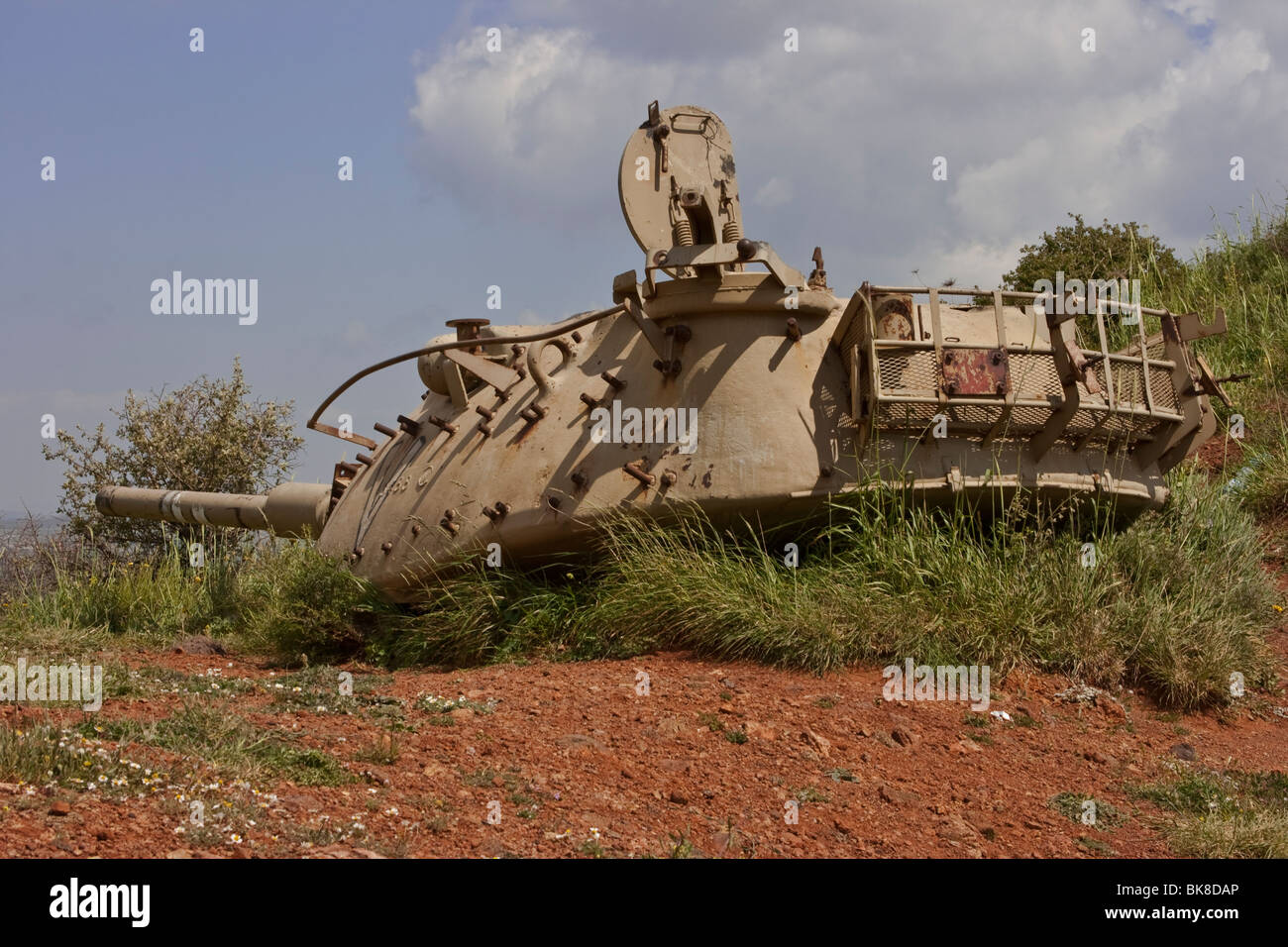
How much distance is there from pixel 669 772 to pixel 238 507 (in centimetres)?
725

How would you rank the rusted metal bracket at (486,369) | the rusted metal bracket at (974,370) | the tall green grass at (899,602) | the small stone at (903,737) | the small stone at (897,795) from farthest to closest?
the rusted metal bracket at (486,369) < the rusted metal bracket at (974,370) < the tall green grass at (899,602) < the small stone at (903,737) < the small stone at (897,795)

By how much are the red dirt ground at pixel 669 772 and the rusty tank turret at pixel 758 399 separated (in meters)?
1.04

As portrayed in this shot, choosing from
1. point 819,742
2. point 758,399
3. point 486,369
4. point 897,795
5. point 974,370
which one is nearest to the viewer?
point 897,795

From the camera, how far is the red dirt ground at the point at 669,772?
13.9 ft

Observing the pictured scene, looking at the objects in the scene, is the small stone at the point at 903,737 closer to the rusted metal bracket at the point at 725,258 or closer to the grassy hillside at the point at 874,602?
the grassy hillside at the point at 874,602

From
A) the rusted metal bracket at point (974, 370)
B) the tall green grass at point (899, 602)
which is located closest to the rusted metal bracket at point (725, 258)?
the rusted metal bracket at point (974, 370)

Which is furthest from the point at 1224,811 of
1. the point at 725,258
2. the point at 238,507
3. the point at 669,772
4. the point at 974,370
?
the point at 238,507

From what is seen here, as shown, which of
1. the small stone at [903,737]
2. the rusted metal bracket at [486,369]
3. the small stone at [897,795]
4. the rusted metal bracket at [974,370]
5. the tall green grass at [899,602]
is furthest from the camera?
Answer: the rusted metal bracket at [486,369]

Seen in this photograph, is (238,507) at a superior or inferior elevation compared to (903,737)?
superior

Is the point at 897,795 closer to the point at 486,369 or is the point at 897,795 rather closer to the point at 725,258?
the point at 725,258

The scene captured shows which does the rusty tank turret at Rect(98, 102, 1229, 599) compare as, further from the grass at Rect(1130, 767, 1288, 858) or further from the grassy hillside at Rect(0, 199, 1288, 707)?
the grass at Rect(1130, 767, 1288, 858)

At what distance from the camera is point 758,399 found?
7.29 m

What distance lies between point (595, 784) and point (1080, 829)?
187 centimetres

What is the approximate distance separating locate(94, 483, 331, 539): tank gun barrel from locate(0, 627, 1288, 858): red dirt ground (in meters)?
3.96
